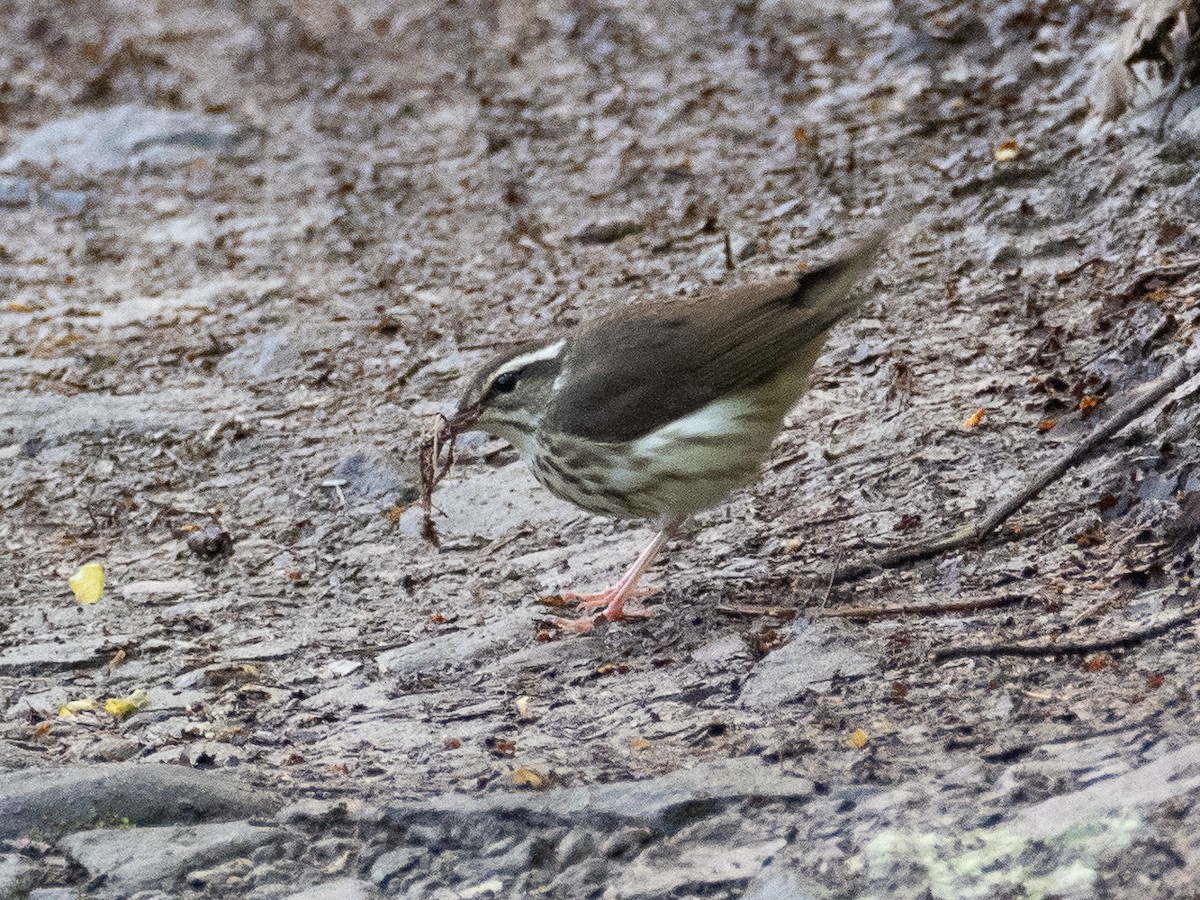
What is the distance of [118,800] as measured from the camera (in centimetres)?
370

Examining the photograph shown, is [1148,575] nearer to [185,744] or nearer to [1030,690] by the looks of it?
[1030,690]

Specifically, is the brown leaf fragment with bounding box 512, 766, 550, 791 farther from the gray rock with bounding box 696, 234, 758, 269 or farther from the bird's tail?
the gray rock with bounding box 696, 234, 758, 269

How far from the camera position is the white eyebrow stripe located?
5164 millimetres

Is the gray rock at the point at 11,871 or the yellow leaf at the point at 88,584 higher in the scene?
the gray rock at the point at 11,871

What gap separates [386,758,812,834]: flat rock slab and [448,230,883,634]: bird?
4.40ft

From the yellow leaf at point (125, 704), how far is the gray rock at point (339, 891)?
147cm

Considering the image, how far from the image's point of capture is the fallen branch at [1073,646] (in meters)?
3.82

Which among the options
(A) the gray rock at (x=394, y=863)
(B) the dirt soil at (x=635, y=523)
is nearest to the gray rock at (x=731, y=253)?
(B) the dirt soil at (x=635, y=523)

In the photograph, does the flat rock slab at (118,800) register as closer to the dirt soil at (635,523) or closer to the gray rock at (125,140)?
the dirt soil at (635,523)

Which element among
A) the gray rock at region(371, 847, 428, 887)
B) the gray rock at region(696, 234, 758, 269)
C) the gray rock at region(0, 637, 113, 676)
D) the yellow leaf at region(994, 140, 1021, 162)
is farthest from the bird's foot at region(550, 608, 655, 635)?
the yellow leaf at region(994, 140, 1021, 162)

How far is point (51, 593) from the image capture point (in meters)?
A: 5.68

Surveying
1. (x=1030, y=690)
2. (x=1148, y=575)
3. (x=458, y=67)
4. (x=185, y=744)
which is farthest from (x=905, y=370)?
(x=458, y=67)

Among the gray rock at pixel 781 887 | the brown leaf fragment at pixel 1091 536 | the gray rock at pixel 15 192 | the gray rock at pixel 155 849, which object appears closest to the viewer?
the gray rock at pixel 781 887

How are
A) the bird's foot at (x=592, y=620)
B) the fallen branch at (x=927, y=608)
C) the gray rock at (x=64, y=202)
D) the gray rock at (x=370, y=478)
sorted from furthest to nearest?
the gray rock at (x=64, y=202) → the gray rock at (x=370, y=478) → the bird's foot at (x=592, y=620) → the fallen branch at (x=927, y=608)
